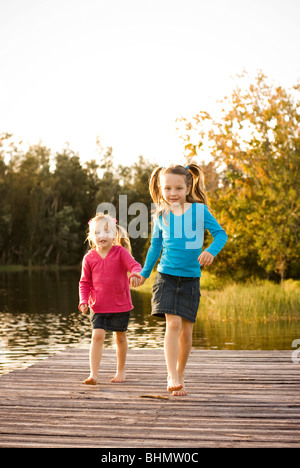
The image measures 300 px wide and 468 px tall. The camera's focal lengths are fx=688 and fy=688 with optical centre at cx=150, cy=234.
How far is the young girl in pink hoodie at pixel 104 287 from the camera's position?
5.41 m

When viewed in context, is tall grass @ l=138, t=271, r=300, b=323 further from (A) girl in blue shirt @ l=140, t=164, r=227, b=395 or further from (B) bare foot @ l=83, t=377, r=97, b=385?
(A) girl in blue shirt @ l=140, t=164, r=227, b=395

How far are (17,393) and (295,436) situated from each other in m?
2.19

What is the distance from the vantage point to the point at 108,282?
17.8 feet

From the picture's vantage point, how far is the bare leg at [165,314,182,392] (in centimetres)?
482

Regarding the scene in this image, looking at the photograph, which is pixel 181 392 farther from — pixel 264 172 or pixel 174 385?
pixel 264 172

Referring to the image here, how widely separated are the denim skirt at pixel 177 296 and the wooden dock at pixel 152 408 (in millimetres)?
608

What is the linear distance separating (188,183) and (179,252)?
527 mm

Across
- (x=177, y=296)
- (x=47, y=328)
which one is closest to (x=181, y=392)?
(x=177, y=296)

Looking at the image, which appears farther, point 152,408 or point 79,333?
point 79,333

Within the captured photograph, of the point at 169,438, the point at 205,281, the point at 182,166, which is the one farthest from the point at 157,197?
the point at 205,281

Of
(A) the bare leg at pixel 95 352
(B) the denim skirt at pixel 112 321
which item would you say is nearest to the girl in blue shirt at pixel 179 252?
(B) the denim skirt at pixel 112 321

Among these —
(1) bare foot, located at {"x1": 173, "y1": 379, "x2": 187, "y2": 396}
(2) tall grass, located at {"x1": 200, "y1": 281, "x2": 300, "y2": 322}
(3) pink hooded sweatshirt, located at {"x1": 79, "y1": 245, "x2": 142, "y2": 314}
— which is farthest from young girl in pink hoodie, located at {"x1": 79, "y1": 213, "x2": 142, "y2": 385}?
(2) tall grass, located at {"x1": 200, "y1": 281, "x2": 300, "y2": 322}

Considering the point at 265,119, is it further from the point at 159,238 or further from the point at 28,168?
the point at 28,168

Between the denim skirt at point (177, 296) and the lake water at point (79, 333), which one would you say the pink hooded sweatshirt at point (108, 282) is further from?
the lake water at point (79, 333)
